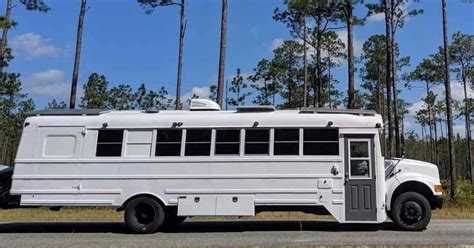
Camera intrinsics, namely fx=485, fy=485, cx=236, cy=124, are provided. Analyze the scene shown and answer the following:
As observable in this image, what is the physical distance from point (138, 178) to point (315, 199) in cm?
395

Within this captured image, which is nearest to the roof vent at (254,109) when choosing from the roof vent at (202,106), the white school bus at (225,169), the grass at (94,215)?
the white school bus at (225,169)

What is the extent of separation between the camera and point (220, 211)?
34.9 ft

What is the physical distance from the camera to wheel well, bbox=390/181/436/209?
10867mm

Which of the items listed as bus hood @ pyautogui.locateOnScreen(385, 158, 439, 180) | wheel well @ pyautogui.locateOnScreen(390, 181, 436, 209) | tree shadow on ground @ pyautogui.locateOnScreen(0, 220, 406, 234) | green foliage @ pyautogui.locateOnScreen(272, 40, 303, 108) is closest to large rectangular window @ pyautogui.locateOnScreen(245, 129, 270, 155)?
tree shadow on ground @ pyautogui.locateOnScreen(0, 220, 406, 234)

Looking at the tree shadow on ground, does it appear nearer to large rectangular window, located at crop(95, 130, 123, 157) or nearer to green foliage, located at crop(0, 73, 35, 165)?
large rectangular window, located at crop(95, 130, 123, 157)

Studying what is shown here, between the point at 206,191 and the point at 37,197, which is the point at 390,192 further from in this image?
the point at 37,197

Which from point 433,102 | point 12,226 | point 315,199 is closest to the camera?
point 315,199

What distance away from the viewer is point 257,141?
1088 centimetres

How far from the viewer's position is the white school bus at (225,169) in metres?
10.6

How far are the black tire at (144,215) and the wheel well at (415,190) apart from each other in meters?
5.22

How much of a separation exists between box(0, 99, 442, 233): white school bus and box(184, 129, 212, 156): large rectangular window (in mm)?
23

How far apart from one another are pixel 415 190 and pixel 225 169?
14.1 ft

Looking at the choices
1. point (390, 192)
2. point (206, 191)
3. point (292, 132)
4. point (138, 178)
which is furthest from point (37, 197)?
point (390, 192)

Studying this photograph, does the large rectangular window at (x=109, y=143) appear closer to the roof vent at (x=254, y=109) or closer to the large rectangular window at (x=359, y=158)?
the roof vent at (x=254, y=109)
